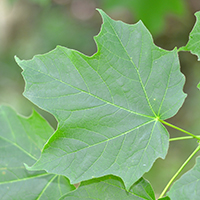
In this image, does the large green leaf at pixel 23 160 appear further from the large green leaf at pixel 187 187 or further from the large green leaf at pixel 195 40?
the large green leaf at pixel 195 40

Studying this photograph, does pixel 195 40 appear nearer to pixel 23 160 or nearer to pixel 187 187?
pixel 187 187

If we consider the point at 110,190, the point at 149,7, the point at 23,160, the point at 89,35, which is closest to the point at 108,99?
the point at 110,190

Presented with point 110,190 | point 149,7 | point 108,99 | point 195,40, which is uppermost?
point 149,7

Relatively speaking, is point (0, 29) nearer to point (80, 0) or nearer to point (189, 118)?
point (80, 0)

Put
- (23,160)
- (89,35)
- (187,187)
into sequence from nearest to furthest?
1. (187,187)
2. (23,160)
3. (89,35)

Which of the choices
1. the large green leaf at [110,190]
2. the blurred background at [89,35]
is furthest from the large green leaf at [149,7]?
the large green leaf at [110,190]

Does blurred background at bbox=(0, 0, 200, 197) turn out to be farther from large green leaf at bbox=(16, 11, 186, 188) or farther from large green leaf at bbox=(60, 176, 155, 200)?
large green leaf at bbox=(60, 176, 155, 200)

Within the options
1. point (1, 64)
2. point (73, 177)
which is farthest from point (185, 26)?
point (73, 177)
